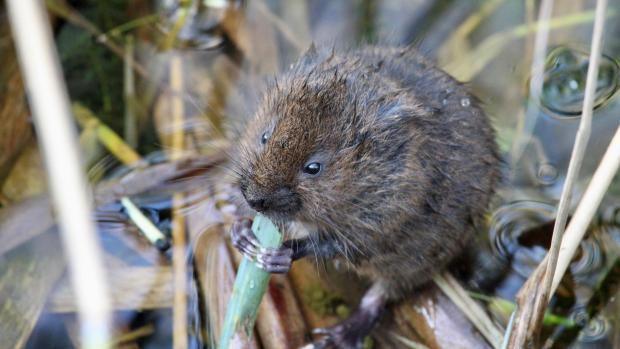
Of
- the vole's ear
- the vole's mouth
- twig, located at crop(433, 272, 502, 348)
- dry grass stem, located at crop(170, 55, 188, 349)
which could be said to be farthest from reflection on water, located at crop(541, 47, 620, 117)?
the vole's mouth

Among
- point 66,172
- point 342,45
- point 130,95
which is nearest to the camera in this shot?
point 66,172

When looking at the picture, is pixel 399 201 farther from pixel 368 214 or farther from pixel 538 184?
pixel 538 184

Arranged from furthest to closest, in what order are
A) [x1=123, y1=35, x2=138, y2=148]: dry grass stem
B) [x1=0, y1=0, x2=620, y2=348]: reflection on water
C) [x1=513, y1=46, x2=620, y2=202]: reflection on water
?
[x1=123, y1=35, x2=138, y2=148]: dry grass stem < [x1=513, y1=46, x2=620, y2=202]: reflection on water < [x1=0, y1=0, x2=620, y2=348]: reflection on water

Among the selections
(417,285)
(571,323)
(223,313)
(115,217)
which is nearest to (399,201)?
(417,285)

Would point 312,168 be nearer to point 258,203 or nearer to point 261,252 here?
point 258,203

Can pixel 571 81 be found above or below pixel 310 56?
below

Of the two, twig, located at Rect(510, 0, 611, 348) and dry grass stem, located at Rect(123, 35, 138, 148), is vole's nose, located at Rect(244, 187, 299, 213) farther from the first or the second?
dry grass stem, located at Rect(123, 35, 138, 148)

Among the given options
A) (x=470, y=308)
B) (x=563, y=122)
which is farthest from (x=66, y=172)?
(x=563, y=122)
